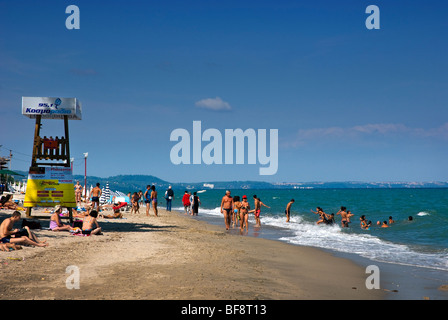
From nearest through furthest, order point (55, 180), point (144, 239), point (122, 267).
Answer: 1. point (122, 267)
2. point (144, 239)
3. point (55, 180)

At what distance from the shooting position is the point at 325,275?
930 cm

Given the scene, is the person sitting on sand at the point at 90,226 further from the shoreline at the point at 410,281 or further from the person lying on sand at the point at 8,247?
the shoreline at the point at 410,281

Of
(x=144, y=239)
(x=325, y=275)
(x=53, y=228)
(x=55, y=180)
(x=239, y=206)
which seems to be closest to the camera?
(x=325, y=275)

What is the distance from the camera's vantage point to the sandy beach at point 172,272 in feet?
21.9

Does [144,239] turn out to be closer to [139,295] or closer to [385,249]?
[139,295]

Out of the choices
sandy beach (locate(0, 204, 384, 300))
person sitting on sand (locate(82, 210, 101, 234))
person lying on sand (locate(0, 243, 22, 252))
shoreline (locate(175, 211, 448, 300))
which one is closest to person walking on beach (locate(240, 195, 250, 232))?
sandy beach (locate(0, 204, 384, 300))

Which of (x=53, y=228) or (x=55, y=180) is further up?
(x=55, y=180)

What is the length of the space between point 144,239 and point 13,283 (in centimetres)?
682

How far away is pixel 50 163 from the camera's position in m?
16.7

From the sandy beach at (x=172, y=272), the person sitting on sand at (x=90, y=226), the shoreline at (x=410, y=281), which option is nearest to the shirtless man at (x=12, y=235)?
the sandy beach at (x=172, y=272)

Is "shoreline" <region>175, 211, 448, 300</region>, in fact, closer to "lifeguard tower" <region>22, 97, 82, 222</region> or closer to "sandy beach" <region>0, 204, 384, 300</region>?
"sandy beach" <region>0, 204, 384, 300</region>

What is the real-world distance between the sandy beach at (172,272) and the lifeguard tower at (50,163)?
343cm

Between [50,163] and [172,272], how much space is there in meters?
10.5
